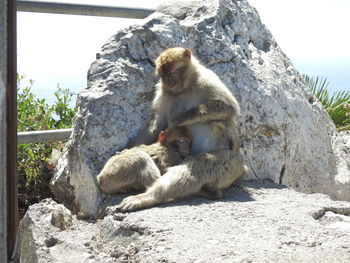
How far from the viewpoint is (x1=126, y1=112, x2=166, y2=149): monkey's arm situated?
4.70 meters

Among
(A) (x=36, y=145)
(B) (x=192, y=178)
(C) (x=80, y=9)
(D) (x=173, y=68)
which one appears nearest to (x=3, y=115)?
(D) (x=173, y=68)

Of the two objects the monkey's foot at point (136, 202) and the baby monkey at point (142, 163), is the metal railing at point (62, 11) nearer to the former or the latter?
the baby monkey at point (142, 163)

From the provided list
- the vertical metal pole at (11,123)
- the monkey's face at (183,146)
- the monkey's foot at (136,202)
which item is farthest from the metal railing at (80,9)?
the monkey's foot at (136,202)

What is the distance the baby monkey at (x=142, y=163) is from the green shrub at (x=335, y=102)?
10.7 feet

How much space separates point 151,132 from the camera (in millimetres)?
4711

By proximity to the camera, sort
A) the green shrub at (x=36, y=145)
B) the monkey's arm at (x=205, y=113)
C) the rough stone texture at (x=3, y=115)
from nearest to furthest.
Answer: the rough stone texture at (x=3, y=115), the monkey's arm at (x=205, y=113), the green shrub at (x=36, y=145)

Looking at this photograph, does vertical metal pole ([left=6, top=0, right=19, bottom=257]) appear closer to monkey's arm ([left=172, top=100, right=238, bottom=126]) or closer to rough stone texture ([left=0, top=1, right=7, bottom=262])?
rough stone texture ([left=0, top=1, right=7, bottom=262])

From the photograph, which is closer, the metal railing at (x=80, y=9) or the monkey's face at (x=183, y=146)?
the monkey's face at (x=183, y=146)

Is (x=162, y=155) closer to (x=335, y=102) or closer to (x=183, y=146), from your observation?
(x=183, y=146)

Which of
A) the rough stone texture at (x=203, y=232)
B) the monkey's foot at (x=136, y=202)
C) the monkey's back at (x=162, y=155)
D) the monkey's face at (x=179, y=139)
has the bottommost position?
the rough stone texture at (x=203, y=232)

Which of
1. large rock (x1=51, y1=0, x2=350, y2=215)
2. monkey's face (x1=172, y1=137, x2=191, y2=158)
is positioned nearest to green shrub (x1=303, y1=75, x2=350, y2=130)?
large rock (x1=51, y1=0, x2=350, y2=215)

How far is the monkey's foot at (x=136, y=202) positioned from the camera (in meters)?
4.06

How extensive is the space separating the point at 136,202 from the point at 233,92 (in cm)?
156

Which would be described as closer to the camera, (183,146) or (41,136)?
(183,146)
